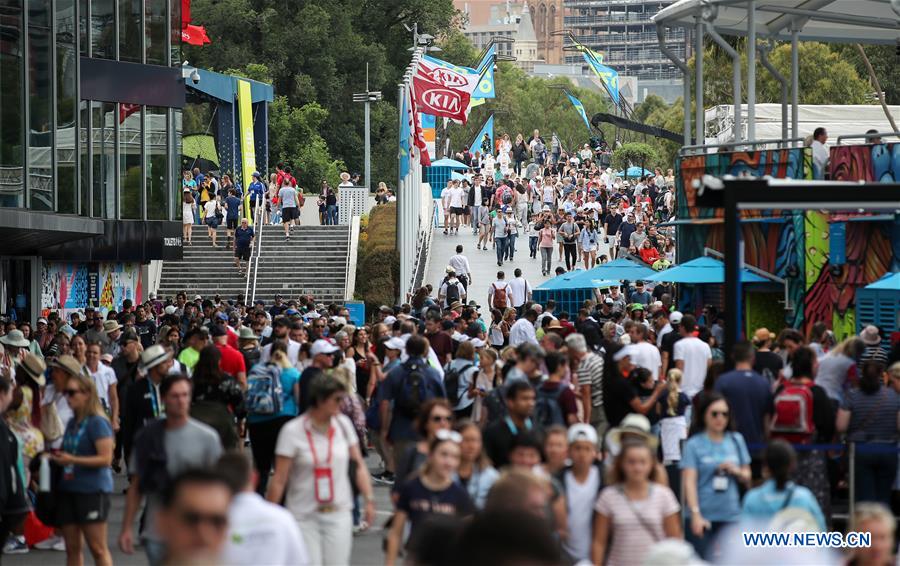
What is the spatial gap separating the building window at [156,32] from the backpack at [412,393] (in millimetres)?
25403

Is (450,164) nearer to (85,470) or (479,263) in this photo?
(479,263)

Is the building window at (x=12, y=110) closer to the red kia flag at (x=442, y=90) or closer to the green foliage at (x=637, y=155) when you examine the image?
the red kia flag at (x=442, y=90)

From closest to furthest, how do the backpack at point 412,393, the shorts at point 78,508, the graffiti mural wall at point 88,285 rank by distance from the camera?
the shorts at point 78,508
the backpack at point 412,393
the graffiti mural wall at point 88,285

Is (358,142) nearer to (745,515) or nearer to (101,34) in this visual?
(101,34)

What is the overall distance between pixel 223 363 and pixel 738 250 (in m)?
5.66

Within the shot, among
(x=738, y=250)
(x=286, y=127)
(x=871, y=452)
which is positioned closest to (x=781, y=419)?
(x=871, y=452)

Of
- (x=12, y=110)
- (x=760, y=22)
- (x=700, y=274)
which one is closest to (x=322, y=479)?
(x=700, y=274)

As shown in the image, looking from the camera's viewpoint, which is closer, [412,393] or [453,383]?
[412,393]

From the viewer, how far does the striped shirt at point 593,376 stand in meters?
15.2

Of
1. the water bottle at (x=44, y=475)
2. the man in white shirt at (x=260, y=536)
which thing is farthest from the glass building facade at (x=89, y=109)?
the man in white shirt at (x=260, y=536)

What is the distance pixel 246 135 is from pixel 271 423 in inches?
1490

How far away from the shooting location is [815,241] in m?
24.6

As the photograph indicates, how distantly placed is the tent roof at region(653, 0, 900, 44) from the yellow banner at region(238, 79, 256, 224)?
68.9ft

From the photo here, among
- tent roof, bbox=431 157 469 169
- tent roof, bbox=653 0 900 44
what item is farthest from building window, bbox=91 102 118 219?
tent roof, bbox=431 157 469 169
